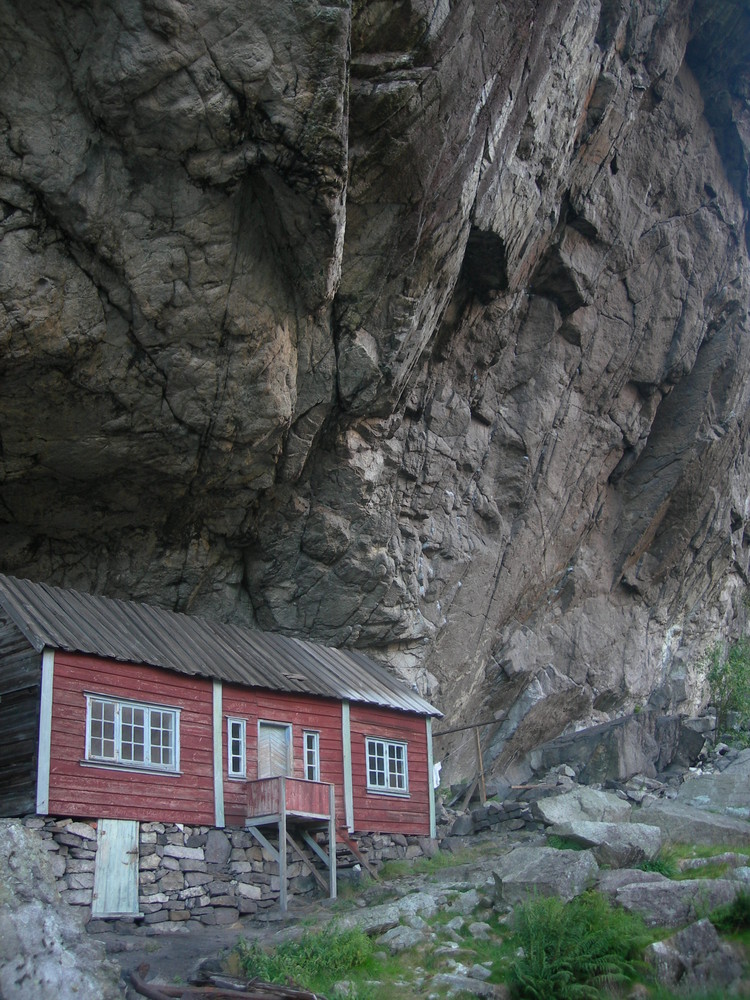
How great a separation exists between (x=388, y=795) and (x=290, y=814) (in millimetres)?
4189

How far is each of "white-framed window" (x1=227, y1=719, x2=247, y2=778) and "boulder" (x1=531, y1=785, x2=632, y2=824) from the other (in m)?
6.71

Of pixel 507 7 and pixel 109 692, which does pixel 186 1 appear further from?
pixel 109 692

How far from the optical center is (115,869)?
15.9 meters

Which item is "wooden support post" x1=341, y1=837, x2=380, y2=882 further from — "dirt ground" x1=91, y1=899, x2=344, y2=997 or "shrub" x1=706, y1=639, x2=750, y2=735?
"shrub" x1=706, y1=639, x2=750, y2=735

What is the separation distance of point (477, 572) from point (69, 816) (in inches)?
617

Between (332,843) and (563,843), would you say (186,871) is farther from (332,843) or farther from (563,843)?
(563,843)

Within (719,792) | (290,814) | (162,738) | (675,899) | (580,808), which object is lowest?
(675,899)

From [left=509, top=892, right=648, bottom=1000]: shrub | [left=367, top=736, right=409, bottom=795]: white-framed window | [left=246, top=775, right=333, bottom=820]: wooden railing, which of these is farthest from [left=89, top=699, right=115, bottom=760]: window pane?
[left=509, top=892, right=648, bottom=1000]: shrub

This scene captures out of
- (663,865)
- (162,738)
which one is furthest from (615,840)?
(162,738)

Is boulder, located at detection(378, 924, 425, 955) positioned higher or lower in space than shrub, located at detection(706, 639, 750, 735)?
lower

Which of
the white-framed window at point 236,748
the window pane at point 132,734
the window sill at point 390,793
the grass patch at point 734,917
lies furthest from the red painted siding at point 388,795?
the grass patch at point 734,917

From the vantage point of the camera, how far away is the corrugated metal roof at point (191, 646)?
17047mm

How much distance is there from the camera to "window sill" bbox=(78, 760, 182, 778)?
1627 centimetres

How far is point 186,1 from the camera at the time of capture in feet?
58.1
